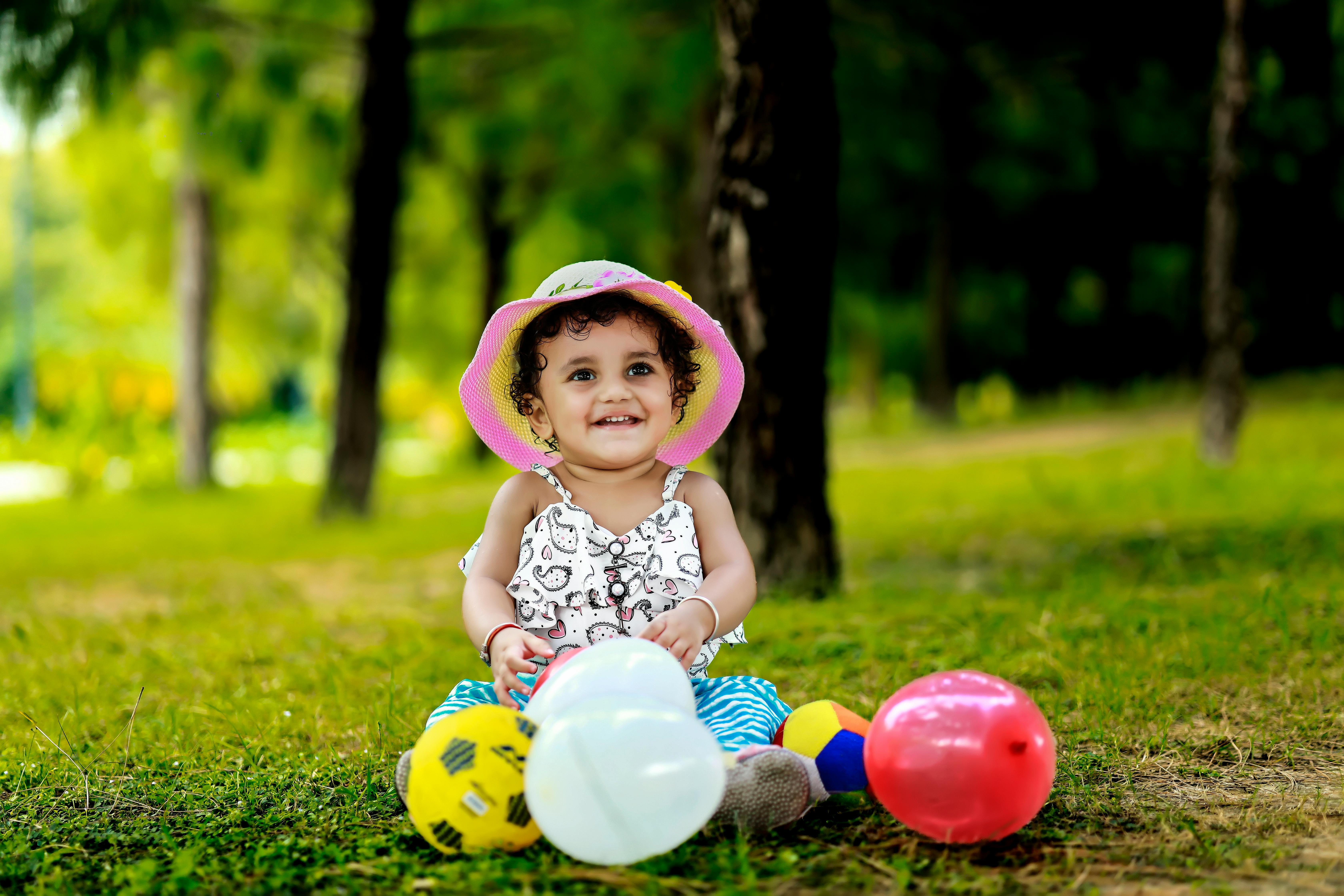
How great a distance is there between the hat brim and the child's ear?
0.17 ft

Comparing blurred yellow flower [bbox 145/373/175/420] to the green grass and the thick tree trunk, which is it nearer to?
the thick tree trunk

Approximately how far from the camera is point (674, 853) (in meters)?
2.26

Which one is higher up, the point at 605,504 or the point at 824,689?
the point at 605,504

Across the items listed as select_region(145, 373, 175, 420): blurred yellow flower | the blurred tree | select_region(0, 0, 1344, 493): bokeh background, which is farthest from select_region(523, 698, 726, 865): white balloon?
select_region(145, 373, 175, 420): blurred yellow flower

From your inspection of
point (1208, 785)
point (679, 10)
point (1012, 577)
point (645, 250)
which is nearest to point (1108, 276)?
point (645, 250)

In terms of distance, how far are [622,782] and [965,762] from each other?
0.64 m

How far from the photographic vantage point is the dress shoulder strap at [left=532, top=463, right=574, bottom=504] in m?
2.92

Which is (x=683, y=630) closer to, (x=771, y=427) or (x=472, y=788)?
(x=472, y=788)

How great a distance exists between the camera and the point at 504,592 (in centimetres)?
281

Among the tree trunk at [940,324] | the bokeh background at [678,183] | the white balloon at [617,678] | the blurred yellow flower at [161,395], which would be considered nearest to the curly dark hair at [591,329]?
the white balloon at [617,678]

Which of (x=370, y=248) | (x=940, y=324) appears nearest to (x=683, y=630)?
(x=370, y=248)

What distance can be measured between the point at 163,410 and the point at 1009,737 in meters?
31.2

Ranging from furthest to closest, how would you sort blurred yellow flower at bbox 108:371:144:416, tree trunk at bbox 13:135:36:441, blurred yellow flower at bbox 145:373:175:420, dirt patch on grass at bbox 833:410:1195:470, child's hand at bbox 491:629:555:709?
blurred yellow flower at bbox 145:373:175:420, blurred yellow flower at bbox 108:371:144:416, tree trunk at bbox 13:135:36:441, dirt patch on grass at bbox 833:410:1195:470, child's hand at bbox 491:629:555:709

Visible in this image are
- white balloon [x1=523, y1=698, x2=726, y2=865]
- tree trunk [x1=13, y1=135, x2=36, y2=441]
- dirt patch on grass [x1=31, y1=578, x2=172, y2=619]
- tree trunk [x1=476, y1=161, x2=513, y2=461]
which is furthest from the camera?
tree trunk [x1=13, y1=135, x2=36, y2=441]
